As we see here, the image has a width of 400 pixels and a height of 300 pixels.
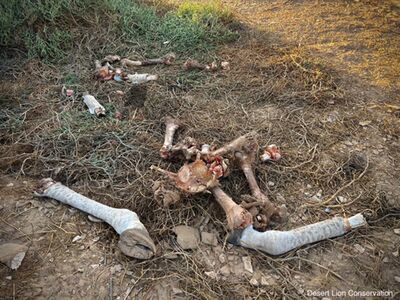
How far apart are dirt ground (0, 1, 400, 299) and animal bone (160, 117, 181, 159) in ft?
0.35

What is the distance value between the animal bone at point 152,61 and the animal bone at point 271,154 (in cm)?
176

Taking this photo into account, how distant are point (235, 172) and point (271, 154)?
37 centimetres

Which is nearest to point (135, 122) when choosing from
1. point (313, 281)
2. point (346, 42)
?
point (313, 281)

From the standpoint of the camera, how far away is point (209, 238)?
7.63ft

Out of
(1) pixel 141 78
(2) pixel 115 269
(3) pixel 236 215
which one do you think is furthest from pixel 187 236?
(1) pixel 141 78

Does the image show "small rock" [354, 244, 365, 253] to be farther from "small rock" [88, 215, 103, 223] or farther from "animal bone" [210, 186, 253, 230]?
"small rock" [88, 215, 103, 223]

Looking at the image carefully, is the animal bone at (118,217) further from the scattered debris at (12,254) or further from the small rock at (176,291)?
the scattered debris at (12,254)

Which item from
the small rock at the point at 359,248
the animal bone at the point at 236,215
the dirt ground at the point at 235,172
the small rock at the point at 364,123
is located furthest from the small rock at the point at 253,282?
the small rock at the point at 364,123

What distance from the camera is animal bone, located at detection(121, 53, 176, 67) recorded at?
402 centimetres

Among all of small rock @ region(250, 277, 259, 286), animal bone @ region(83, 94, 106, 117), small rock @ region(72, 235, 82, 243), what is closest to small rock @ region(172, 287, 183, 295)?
Answer: small rock @ region(250, 277, 259, 286)

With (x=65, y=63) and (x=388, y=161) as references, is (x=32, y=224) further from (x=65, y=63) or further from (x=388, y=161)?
(x=388, y=161)

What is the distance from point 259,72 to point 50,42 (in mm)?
2429

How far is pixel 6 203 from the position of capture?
2506 millimetres

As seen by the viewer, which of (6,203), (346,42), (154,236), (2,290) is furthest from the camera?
(346,42)
